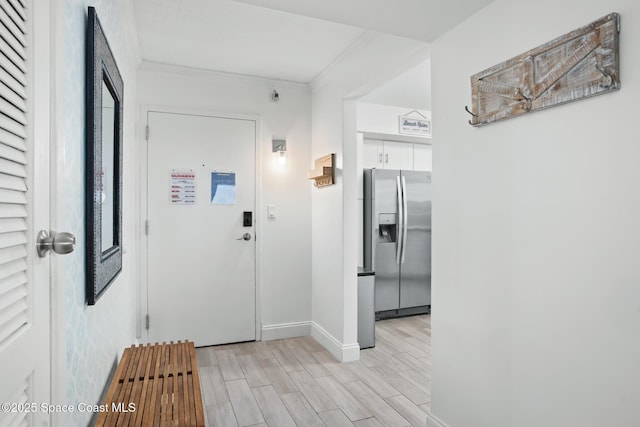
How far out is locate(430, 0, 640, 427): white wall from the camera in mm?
1251

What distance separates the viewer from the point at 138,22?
2639 mm

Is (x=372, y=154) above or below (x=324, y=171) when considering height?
above

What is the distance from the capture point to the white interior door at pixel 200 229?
3.38 metres

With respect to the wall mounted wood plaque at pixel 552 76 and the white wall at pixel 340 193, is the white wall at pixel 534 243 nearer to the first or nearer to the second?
the wall mounted wood plaque at pixel 552 76

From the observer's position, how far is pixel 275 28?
271 cm

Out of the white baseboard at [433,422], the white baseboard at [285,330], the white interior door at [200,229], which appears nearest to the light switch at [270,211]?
the white interior door at [200,229]

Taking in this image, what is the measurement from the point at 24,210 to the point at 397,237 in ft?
13.0

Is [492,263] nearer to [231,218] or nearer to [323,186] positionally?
[323,186]

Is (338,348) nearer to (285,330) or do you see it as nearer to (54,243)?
(285,330)

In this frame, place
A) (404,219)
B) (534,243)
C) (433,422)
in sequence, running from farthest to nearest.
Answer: (404,219) → (433,422) → (534,243)

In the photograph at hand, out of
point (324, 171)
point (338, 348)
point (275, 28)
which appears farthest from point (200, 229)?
point (275, 28)

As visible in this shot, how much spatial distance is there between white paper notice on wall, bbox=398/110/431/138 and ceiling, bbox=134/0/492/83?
1.40m

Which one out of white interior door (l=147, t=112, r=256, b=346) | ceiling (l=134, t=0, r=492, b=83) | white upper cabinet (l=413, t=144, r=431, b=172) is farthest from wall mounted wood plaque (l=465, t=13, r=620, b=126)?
white upper cabinet (l=413, t=144, r=431, b=172)

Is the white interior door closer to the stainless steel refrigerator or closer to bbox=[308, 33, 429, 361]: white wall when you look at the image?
bbox=[308, 33, 429, 361]: white wall
